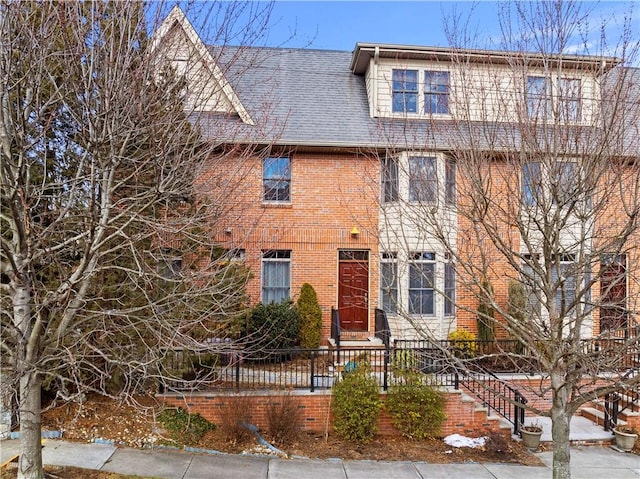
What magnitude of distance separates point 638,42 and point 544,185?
180cm

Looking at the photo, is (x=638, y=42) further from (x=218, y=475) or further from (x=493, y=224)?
(x=218, y=475)

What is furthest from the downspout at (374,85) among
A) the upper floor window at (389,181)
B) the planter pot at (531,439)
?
the planter pot at (531,439)

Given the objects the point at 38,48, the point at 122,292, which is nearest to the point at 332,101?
the point at 122,292

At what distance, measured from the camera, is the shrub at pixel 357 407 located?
26.8ft

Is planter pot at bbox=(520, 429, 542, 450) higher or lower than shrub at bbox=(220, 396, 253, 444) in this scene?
lower

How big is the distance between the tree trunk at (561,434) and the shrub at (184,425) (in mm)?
5241

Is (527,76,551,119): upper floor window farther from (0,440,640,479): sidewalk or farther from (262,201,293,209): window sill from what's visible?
(262,201,293,209): window sill

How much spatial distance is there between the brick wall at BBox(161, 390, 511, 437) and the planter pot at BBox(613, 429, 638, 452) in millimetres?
2025

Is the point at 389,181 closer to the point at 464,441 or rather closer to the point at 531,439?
the point at 464,441

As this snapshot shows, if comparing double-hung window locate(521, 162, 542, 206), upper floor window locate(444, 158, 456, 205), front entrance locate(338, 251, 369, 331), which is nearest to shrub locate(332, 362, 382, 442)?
upper floor window locate(444, 158, 456, 205)

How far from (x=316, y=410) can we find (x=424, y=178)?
466cm

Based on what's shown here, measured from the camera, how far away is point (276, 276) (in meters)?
13.0

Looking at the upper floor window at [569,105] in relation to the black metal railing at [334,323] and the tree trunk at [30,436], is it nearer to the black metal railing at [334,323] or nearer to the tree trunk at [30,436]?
the tree trunk at [30,436]

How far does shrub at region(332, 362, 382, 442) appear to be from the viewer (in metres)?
8.18
